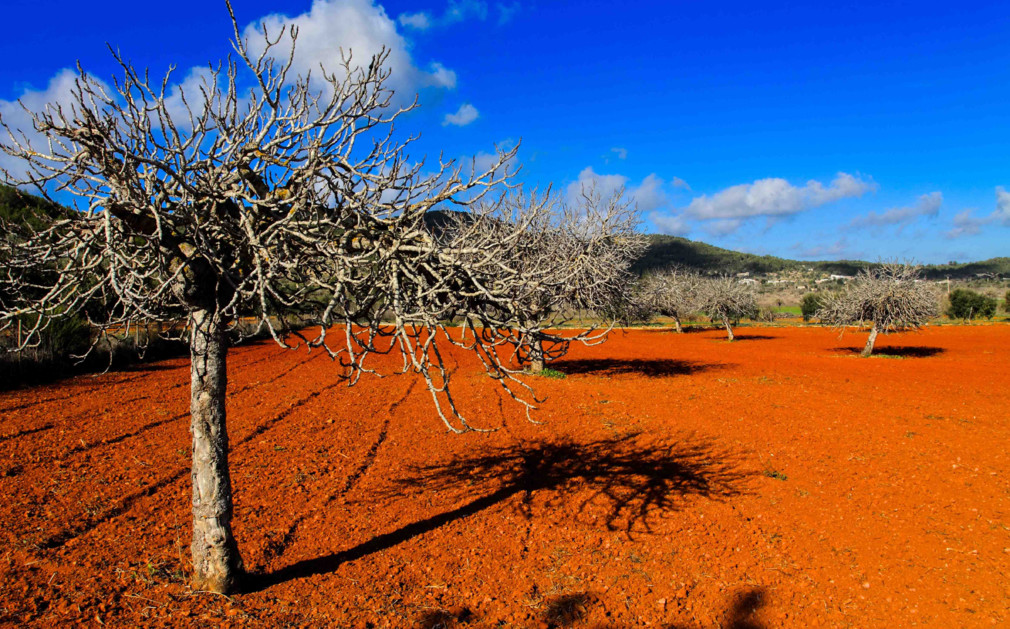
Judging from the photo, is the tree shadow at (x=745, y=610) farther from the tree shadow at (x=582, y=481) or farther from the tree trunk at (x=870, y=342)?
the tree trunk at (x=870, y=342)

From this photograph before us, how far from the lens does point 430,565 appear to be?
16.1 ft

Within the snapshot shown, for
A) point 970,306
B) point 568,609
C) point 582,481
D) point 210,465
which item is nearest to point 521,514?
point 582,481

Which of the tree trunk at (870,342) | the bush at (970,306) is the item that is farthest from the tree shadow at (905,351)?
the bush at (970,306)

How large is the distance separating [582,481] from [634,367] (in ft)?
43.4

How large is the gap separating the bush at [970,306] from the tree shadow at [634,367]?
5118 cm

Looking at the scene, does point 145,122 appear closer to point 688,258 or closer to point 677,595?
point 677,595

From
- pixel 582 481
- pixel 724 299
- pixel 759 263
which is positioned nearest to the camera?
pixel 582 481

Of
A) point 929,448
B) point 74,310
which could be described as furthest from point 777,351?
point 74,310

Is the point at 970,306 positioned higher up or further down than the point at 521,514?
higher up

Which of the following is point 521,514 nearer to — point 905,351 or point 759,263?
point 905,351

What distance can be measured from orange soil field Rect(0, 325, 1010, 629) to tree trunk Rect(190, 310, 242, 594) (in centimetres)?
25

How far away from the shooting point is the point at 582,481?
7.20 m

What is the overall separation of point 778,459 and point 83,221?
29.5 ft

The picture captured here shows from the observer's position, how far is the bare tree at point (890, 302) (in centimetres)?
2220
